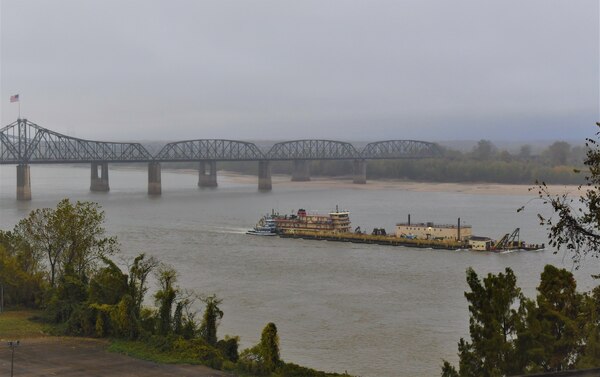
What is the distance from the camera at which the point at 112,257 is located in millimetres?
30031

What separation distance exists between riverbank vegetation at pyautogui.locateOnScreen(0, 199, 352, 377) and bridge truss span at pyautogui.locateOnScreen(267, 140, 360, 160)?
239 feet

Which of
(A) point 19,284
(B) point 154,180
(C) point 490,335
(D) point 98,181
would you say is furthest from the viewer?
(D) point 98,181

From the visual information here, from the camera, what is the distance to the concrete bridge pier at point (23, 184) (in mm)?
61750

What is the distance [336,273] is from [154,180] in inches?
1794

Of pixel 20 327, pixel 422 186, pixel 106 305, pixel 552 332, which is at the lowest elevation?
pixel 20 327

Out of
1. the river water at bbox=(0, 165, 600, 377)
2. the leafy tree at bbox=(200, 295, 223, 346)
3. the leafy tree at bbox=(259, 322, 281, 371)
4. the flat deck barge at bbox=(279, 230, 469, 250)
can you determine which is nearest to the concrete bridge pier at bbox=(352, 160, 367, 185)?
the river water at bbox=(0, 165, 600, 377)

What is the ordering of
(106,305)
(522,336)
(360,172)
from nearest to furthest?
(522,336)
(106,305)
(360,172)

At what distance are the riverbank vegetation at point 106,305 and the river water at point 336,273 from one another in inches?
71.2

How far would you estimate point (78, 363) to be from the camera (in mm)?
15602

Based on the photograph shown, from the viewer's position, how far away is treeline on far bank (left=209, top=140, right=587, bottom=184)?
8762cm

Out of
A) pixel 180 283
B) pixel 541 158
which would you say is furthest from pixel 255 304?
pixel 541 158

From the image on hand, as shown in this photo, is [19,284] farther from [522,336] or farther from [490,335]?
[522,336]

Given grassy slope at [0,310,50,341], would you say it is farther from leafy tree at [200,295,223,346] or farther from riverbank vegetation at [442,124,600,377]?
riverbank vegetation at [442,124,600,377]

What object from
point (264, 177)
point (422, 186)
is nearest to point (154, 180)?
point (264, 177)
